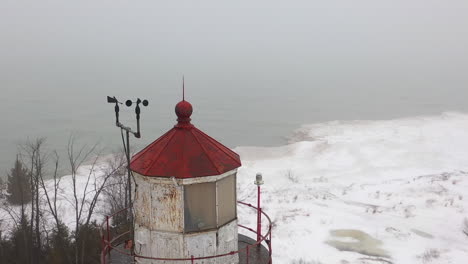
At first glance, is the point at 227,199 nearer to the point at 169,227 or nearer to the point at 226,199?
the point at 226,199

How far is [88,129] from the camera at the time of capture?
39.9m

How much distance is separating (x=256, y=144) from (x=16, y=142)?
2010cm

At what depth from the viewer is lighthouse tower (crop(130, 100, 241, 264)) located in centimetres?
546

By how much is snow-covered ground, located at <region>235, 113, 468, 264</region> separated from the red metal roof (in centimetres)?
1275

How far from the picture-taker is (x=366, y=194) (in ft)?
81.9

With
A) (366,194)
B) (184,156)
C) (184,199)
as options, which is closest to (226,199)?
(184,199)

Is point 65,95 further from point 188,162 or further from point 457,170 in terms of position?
point 188,162

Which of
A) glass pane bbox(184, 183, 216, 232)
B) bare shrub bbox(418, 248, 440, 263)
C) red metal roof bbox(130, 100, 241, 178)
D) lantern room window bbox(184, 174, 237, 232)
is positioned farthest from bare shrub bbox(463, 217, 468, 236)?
glass pane bbox(184, 183, 216, 232)

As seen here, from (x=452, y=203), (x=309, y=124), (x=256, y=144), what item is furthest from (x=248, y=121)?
(x=452, y=203)

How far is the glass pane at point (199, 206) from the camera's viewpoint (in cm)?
548

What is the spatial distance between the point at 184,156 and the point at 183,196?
0.53 m

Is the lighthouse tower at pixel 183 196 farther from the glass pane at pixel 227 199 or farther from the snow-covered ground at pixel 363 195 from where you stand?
the snow-covered ground at pixel 363 195

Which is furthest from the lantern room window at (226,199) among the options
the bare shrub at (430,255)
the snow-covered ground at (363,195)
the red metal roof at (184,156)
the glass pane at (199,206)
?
the bare shrub at (430,255)

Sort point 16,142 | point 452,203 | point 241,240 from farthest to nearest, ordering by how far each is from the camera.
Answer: point 16,142 → point 452,203 → point 241,240
